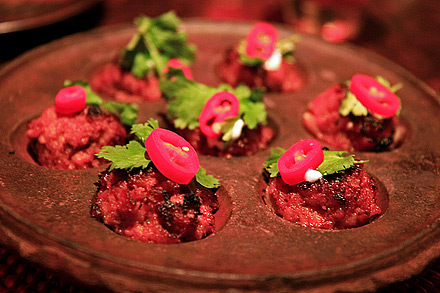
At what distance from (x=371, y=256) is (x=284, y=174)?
0.80 metres

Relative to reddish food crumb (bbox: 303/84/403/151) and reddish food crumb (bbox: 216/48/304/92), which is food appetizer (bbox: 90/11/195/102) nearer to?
reddish food crumb (bbox: 216/48/304/92)

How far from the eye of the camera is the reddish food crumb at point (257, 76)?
470 centimetres

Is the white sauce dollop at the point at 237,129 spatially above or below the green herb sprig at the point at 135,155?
below

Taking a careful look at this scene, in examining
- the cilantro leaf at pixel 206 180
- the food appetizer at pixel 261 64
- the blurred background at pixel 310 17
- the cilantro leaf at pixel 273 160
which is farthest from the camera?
the blurred background at pixel 310 17

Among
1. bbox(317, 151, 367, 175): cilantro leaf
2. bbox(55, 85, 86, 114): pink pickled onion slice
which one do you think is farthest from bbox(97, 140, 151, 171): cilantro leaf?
bbox(317, 151, 367, 175): cilantro leaf

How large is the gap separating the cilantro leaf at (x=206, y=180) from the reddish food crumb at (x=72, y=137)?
0.83 metres

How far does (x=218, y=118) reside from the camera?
3.77 metres

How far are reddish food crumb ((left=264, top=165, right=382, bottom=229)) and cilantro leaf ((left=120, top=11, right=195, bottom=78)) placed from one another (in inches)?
78.6

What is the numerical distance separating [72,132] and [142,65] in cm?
126

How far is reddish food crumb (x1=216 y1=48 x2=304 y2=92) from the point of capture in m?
4.70

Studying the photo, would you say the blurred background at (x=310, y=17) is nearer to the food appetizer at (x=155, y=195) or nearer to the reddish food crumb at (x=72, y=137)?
the reddish food crumb at (x=72, y=137)

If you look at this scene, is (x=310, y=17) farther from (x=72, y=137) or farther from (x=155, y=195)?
(x=155, y=195)

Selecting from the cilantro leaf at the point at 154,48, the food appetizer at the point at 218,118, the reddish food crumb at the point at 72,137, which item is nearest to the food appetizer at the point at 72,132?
the reddish food crumb at the point at 72,137

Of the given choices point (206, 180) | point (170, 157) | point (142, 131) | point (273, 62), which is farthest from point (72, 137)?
point (273, 62)
